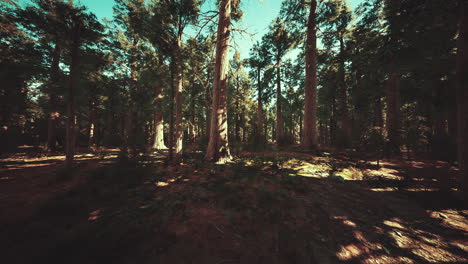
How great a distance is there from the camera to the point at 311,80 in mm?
9219

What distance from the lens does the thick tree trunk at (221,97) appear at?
21.2 feet

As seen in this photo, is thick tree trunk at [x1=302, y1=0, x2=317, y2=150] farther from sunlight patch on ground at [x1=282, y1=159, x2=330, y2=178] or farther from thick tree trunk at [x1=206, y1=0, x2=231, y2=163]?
thick tree trunk at [x1=206, y1=0, x2=231, y2=163]

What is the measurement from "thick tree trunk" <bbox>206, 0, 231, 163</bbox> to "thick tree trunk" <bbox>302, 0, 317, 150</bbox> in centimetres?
587

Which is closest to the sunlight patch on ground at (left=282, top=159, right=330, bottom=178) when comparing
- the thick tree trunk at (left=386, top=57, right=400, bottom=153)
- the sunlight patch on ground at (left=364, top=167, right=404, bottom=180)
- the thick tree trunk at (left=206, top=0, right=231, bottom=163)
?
the sunlight patch on ground at (left=364, top=167, right=404, bottom=180)

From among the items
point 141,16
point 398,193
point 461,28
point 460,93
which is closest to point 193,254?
point 398,193

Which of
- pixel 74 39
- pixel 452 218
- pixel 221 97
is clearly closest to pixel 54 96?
pixel 74 39

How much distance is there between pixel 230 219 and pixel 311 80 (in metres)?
9.64

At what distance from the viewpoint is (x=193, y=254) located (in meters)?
2.06

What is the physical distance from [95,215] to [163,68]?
10.2m

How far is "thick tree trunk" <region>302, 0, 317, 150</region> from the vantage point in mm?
9172

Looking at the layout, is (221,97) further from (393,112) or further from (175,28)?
(393,112)

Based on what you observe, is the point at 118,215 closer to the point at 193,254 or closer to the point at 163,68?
the point at 193,254

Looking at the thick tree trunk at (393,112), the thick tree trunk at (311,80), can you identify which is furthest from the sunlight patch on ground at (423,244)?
the thick tree trunk at (393,112)

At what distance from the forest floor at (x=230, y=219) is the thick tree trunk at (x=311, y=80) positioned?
4514 millimetres
